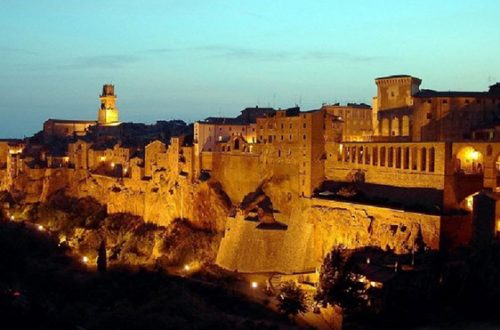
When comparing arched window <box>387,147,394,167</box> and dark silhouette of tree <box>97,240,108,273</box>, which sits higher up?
arched window <box>387,147,394,167</box>

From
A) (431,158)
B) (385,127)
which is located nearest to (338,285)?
(431,158)

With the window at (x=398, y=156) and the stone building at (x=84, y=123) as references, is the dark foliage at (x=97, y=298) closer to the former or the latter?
the window at (x=398, y=156)

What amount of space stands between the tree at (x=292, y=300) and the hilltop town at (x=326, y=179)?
13.7 feet

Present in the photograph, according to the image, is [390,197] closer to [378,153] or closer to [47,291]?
[378,153]

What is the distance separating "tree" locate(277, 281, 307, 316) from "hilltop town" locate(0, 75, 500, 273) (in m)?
4.17

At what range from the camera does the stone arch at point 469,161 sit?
3581 centimetres

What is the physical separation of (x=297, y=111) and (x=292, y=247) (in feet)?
36.4

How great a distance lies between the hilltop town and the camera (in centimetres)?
3500

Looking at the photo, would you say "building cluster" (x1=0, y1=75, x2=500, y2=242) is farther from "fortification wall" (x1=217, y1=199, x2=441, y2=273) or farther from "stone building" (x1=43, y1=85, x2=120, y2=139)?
"stone building" (x1=43, y1=85, x2=120, y2=139)

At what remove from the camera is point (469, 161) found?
36.8 m

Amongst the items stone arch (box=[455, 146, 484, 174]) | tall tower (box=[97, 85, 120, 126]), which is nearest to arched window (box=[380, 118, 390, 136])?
stone arch (box=[455, 146, 484, 174])

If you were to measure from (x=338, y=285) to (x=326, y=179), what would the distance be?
12734 mm

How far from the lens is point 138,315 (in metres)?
29.5

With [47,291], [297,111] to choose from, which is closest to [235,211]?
[297,111]
